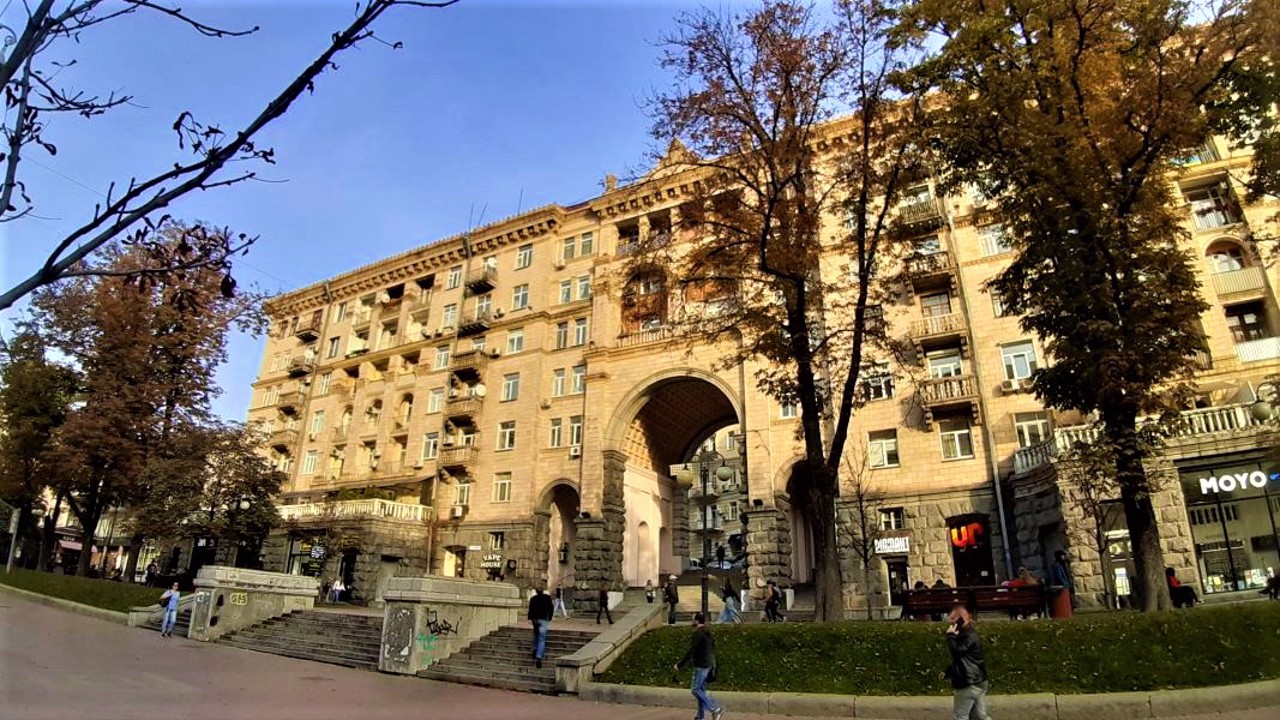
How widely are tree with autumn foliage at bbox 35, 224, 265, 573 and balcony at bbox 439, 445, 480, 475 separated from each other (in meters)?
11.2

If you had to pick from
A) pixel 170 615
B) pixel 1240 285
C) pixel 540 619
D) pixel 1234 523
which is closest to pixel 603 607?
pixel 540 619

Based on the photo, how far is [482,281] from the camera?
41438 mm

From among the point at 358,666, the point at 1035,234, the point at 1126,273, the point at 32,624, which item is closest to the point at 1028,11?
the point at 1035,234

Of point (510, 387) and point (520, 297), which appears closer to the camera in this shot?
point (510, 387)

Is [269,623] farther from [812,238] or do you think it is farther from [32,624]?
[812,238]

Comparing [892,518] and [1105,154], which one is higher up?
[1105,154]

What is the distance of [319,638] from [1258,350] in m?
30.9

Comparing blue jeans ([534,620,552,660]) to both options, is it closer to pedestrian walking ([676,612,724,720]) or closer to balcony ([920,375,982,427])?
pedestrian walking ([676,612,724,720])

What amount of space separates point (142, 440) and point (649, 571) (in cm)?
2415

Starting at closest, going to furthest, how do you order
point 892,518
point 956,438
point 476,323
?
point 956,438
point 892,518
point 476,323

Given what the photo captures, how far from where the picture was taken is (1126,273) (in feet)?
42.0

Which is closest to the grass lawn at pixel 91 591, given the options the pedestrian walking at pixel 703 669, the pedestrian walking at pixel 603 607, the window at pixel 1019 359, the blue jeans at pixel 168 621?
the blue jeans at pixel 168 621

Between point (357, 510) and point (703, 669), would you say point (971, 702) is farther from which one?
point (357, 510)

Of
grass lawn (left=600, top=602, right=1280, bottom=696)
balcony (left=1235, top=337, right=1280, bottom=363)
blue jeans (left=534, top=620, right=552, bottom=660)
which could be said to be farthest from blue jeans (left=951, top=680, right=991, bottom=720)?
balcony (left=1235, top=337, right=1280, bottom=363)
